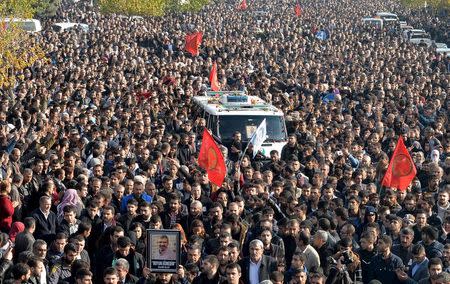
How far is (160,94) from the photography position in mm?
29234

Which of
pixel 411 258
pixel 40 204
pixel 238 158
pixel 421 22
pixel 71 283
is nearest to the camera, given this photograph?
pixel 71 283

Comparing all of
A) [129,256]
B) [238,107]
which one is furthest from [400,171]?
[238,107]

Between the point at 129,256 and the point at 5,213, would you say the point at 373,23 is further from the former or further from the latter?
the point at 129,256

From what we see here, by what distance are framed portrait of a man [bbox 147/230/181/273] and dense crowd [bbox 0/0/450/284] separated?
0.13 feet

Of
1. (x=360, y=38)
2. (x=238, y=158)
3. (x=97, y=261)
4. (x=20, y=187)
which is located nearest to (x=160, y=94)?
(x=238, y=158)

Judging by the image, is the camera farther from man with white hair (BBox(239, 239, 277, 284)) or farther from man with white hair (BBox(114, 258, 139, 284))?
man with white hair (BBox(114, 258, 139, 284))

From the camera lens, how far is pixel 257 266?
12.8m

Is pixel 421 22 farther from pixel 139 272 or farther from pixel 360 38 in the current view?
pixel 139 272

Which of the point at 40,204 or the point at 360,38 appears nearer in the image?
the point at 40,204

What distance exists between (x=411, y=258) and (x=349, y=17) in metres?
57.0

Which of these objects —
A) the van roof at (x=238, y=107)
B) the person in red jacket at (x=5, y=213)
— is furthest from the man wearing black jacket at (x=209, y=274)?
the van roof at (x=238, y=107)

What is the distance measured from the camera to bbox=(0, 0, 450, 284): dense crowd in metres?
12.8

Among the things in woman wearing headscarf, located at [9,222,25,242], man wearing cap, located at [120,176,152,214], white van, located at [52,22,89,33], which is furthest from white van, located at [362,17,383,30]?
woman wearing headscarf, located at [9,222,25,242]

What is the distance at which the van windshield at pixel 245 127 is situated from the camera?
22.2m
